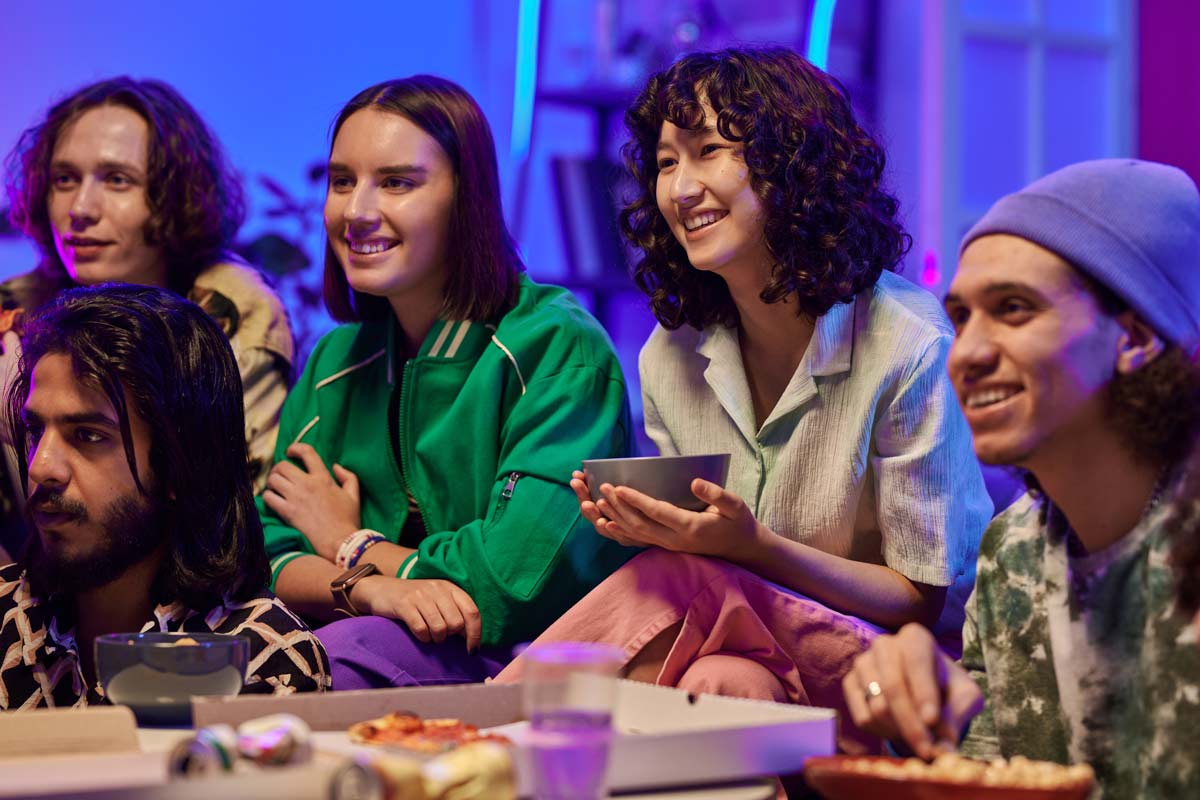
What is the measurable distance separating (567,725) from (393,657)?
1.20m

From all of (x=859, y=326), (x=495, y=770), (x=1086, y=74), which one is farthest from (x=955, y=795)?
(x=1086, y=74)

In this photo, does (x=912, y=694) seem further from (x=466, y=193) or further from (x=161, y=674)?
(x=466, y=193)

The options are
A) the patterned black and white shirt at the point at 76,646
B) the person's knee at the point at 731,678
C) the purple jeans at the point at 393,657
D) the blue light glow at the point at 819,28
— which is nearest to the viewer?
the patterned black and white shirt at the point at 76,646

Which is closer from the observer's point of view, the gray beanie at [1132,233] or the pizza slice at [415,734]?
the pizza slice at [415,734]

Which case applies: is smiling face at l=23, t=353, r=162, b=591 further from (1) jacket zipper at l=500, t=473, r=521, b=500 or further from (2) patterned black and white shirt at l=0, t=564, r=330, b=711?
(1) jacket zipper at l=500, t=473, r=521, b=500

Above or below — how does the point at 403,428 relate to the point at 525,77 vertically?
below

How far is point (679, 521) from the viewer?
1.89 m

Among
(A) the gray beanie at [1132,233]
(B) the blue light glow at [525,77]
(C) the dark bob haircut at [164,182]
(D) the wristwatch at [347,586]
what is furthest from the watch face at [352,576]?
(B) the blue light glow at [525,77]

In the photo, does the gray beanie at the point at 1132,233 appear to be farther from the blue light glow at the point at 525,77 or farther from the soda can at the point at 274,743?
the blue light glow at the point at 525,77

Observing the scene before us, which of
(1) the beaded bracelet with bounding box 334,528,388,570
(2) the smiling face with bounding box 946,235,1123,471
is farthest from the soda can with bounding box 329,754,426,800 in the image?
(1) the beaded bracelet with bounding box 334,528,388,570

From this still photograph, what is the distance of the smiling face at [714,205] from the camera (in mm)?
2236

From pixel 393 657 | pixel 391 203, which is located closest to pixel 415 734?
pixel 393 657

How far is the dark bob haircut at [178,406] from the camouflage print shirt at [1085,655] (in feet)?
3.06

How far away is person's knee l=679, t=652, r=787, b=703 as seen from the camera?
1.83m
